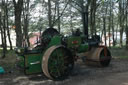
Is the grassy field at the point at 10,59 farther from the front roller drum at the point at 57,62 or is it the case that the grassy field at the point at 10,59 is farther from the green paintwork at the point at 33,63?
the front roller drum at the point at 57,62

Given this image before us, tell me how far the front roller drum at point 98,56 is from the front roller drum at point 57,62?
1.55 metres

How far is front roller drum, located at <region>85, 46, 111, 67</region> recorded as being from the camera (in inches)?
240

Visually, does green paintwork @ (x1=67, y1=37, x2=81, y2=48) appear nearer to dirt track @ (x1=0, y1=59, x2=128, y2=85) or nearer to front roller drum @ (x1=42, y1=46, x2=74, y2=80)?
front roller drum @ (x1=42, y1=46, x2=74, y2=80)

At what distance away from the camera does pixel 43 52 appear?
4.76m

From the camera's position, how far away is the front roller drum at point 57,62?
436cm

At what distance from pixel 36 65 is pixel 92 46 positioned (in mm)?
2704

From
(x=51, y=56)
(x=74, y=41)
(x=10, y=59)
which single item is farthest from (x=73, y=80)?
(x=10, y=59)

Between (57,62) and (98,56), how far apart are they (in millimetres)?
2074

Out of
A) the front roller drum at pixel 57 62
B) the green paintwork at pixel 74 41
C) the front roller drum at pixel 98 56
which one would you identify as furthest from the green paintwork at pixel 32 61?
the front roller drum at pixel 98 56

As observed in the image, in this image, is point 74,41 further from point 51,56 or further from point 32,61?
point 32,61

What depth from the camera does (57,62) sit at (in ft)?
15.1

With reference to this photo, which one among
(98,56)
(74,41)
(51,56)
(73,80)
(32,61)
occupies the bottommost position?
(73,80)

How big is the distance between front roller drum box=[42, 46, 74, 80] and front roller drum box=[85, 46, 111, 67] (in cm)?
155

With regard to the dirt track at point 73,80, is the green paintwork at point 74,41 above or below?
above
